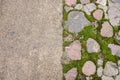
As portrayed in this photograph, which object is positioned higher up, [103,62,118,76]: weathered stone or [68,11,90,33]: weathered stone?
[68,11,90,33]: weathered stone

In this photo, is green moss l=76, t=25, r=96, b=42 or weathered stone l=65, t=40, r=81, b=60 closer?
weathered stone l=65, t=40, r=81, b=60

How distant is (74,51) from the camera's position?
10.3ft

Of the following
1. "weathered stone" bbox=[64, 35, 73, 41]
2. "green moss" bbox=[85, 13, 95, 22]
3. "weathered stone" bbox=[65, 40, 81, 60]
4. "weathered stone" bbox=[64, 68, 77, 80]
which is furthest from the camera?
"green moss" bbox=[85, 13, 95, 22]

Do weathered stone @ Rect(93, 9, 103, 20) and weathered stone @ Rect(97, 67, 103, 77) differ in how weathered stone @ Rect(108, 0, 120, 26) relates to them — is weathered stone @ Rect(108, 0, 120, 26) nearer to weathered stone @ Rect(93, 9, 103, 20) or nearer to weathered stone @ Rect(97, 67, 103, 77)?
weathered stone @ Rect(93, 9, 103, 20)

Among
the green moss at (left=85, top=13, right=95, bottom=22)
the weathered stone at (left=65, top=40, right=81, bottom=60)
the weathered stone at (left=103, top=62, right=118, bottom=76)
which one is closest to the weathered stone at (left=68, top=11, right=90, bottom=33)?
the green moss at (left=85, top=13, right=95, bottom=22)

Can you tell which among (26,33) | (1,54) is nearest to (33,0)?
(26,33)

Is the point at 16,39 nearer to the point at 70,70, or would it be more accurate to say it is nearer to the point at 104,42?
the point at 70,70

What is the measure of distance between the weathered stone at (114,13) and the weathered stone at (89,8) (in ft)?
0.70

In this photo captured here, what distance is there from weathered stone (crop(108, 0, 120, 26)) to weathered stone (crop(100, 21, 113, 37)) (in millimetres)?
72

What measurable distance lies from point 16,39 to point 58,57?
0.56m

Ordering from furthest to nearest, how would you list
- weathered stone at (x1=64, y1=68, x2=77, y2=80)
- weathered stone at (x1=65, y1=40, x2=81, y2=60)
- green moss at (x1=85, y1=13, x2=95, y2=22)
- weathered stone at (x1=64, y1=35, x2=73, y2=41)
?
1. green moss at (x1=85, y1=13, x2=95, y2=22)
2. weathered stone at (x1=64, y1=35, x2=73, y2=41)
3. weathered stone at (x1=65, y1=40, x2=81, y2=60)
4. weathered stone at (x1=64, y1=68, x2=77, y2=80)

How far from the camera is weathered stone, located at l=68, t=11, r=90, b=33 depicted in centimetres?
329

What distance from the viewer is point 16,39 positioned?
3.21m

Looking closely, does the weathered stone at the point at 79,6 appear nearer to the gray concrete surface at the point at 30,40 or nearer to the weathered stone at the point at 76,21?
the weathered stone at the point at 76,21
